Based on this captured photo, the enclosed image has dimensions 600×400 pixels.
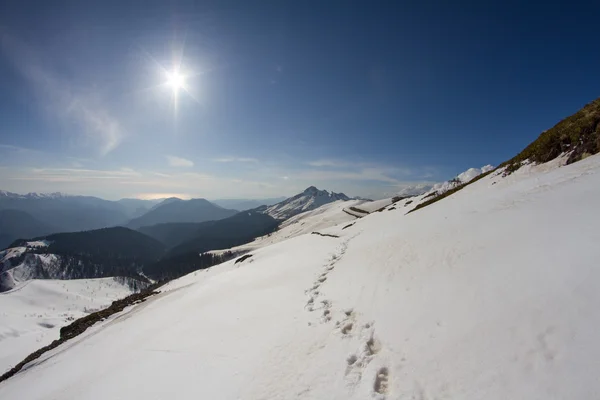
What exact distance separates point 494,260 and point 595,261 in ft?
8.78

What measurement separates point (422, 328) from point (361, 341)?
72.6 inches

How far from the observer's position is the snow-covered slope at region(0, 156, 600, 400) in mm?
5297

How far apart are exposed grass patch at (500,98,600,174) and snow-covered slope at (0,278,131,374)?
66.6 meters

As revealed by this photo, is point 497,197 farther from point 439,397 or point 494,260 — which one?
point 439,397

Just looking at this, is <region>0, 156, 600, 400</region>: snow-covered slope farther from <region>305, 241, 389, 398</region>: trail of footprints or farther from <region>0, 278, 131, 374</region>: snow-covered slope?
<region>0, 278, 131, 374</region>: snow-covered slope

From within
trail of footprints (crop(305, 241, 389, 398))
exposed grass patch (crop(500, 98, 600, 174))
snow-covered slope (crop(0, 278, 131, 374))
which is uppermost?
exposed grass patch (crop(500, 98, 600, 174))

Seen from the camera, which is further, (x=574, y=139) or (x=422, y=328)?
(x=574, y=139)

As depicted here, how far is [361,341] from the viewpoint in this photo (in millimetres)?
8039

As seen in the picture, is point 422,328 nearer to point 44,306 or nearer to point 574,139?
point 574,139

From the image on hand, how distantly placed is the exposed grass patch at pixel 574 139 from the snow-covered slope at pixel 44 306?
66575 mm

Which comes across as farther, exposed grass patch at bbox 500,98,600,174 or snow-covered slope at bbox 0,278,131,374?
snow-covered slope at bbox 0,278,131,374

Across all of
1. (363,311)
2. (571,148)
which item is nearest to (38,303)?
(363,311)

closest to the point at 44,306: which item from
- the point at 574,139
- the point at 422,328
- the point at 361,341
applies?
the point at 361,341

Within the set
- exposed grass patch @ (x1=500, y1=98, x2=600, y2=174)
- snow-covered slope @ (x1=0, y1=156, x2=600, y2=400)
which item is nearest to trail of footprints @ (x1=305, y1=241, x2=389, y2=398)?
snow-covered slope @ (x1=0, y1=156, x2=600, y2=400)
